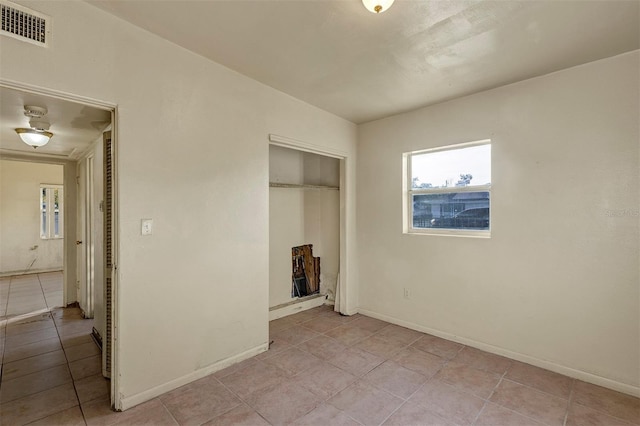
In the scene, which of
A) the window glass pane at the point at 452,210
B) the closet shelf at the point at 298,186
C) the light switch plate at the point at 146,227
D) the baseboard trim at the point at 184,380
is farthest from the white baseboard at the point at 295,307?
the light switch plate at the point at 146,227

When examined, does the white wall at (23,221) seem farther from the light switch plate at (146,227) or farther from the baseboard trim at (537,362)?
the baseboard trim at (537,362)

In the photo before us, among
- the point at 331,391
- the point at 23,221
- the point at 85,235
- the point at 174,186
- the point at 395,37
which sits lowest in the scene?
the point at 331,391

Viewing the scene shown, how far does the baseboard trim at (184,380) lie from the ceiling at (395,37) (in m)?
2.66

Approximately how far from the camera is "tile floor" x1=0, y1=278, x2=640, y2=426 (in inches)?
79.0

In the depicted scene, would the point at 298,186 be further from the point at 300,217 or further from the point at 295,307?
the point at 295,307

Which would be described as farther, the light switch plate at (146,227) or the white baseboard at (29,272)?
the white baseboard at (29,272)

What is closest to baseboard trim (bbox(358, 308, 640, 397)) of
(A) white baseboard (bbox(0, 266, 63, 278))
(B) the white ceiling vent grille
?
(B) the white ceiling vent grille

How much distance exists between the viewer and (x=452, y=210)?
3375mm

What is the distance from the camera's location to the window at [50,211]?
7027mm

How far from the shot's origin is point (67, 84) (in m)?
1.83

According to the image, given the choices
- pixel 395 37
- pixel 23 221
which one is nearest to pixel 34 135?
pixel 395 37

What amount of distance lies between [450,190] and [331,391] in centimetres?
242

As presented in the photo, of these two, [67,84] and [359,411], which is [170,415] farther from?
[67,84]

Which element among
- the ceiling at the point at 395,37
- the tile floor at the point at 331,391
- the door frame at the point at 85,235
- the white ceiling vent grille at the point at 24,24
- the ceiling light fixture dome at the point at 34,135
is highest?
the ceiling at the point at 395,37
